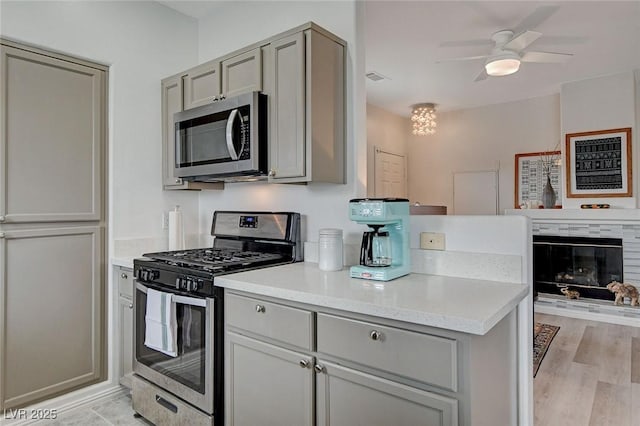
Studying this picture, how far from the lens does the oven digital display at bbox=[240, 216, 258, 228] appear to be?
2453mm

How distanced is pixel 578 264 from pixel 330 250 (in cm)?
439

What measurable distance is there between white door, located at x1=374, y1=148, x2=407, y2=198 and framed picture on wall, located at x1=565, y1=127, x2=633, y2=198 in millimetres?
2431

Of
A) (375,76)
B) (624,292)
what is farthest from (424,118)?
(624,292)

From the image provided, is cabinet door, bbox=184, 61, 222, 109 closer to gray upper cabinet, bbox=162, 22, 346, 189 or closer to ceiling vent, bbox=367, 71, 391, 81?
gray upper cabinet, bbox=162, 22, 346, 189

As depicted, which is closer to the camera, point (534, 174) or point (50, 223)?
point (50, 223)

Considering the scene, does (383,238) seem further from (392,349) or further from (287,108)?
(287,108)

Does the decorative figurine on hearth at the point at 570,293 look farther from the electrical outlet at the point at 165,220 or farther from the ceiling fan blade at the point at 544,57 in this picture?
the electrical outlet at the point at 165,220

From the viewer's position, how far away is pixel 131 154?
2.60 m

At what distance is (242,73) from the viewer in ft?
7.19

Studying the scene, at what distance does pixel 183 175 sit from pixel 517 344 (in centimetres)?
208

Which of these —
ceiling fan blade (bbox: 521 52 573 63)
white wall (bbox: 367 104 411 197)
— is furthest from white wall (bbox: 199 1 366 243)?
white wall (bbox: 367 104 411 197)

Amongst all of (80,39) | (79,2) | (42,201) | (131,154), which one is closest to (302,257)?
(131,154)

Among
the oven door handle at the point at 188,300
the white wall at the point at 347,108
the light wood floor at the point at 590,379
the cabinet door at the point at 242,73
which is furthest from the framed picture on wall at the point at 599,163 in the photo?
the oven door handle at the point at 188,300

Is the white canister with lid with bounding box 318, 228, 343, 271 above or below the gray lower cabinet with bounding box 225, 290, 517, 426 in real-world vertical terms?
above
